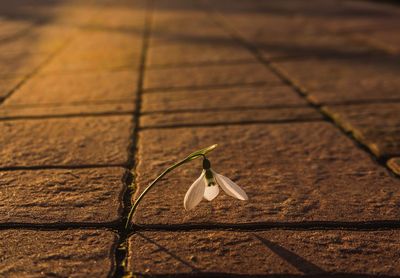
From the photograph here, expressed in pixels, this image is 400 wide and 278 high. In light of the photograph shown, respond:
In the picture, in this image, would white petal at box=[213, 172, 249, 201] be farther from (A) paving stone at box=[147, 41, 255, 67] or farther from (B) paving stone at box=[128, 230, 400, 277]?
(A) paving stone at box=[147, 41, 255, 67]

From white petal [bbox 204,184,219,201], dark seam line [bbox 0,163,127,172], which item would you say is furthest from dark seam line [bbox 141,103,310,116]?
white petal [bbox 204,184,219,201]

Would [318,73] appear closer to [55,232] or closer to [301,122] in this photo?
[301,122]

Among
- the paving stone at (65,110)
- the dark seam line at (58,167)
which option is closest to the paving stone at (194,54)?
the paving stone at (65,110)

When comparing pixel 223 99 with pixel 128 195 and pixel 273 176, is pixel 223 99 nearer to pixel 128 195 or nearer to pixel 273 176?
pixel 273 176

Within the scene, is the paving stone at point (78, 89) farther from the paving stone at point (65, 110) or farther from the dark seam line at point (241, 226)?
the dark seam line at point (241, 226)

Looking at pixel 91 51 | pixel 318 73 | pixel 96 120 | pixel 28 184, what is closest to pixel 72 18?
pixel 91 51

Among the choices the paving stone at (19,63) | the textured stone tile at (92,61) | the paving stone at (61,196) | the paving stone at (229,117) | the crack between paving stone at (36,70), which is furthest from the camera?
the textured stone tile at (92,61)

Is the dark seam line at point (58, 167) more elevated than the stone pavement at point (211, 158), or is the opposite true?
the stone pavement at point (211, 158)
